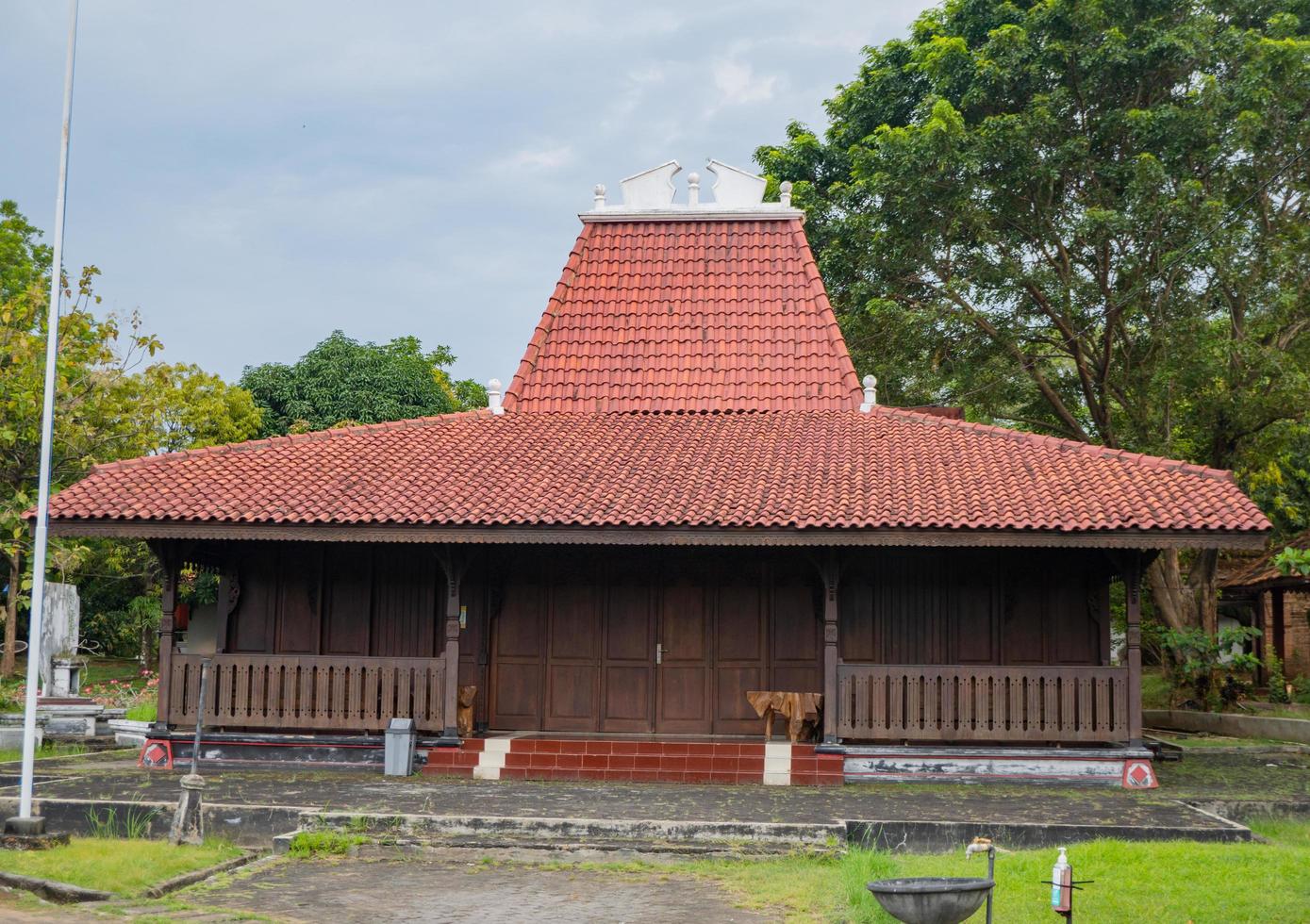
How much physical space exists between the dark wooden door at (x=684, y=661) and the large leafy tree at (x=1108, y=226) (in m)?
8.33

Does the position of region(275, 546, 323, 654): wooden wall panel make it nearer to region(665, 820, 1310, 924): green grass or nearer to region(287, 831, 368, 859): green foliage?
region(287, 831, 368, 859): green foliage

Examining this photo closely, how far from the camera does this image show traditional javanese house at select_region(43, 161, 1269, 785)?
1299cm

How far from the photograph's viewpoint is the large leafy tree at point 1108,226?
67.0ft

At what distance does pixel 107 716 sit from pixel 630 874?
11.5 meters

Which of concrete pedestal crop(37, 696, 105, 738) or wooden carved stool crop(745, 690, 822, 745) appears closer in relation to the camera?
wooden carved stool crop(745, 690, 822, 745)

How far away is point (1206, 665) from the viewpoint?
21.4m

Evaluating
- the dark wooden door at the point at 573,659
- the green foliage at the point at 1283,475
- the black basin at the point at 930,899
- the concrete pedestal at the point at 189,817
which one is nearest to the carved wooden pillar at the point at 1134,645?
the dark wooden door at the point at 573,659

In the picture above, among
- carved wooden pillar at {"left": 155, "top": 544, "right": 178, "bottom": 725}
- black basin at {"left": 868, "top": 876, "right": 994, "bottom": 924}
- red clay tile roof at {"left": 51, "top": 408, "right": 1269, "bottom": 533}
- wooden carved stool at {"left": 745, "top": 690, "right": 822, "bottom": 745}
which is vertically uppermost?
red clay tile roof at {"left": 51, "top": 408, "right": 1269, "bottom": 533}

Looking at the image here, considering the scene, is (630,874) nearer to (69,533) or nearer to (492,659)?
(492,659)

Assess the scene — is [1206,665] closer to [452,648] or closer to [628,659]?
[628,659]

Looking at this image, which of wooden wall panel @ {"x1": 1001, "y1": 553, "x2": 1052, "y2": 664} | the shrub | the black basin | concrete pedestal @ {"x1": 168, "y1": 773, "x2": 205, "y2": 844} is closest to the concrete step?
concrete pedestal @ {"x1": 168, "y1": 773, "x2": 205, "y2": 844}

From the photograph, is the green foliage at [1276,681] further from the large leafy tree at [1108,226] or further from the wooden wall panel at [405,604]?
the wooden wall panel at [405,604]

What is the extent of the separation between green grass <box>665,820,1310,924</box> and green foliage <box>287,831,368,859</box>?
250 centimetres

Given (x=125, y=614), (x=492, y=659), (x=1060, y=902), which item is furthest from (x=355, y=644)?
(x=125, y=614)
